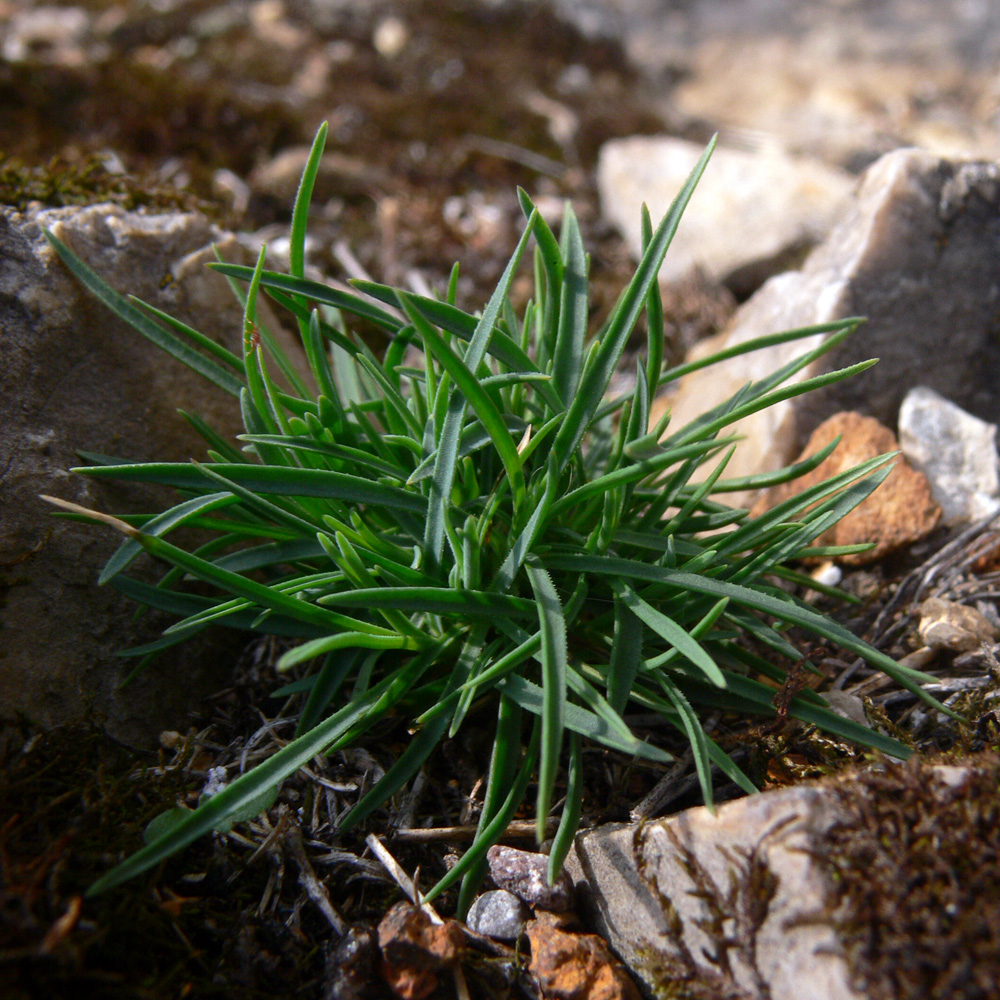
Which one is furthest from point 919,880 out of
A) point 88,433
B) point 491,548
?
point 88,433

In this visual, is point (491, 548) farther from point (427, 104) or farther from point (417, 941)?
point (427, 104)

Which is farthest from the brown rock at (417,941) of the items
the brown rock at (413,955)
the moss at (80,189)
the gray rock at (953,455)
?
the moss at (80,189)

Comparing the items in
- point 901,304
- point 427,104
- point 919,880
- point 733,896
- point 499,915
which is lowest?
point 499,915

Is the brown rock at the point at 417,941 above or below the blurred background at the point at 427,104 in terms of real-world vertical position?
below

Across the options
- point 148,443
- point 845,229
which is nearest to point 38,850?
point 148,443

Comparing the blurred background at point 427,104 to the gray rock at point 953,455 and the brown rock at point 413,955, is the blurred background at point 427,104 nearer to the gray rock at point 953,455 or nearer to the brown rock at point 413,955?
the gray rock at point 953,455

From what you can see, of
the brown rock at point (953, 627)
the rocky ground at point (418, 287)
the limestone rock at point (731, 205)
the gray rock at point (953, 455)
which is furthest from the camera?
the limestone rock at point (731, 205)
